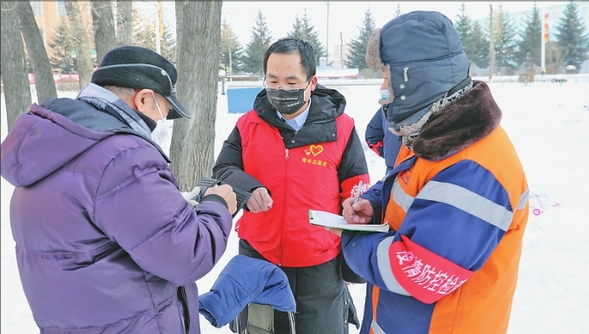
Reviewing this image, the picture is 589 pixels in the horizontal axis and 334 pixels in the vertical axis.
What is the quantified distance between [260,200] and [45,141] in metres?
1.11

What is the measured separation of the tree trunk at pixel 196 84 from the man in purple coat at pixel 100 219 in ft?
10.7

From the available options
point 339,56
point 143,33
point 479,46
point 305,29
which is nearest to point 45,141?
point 305,29

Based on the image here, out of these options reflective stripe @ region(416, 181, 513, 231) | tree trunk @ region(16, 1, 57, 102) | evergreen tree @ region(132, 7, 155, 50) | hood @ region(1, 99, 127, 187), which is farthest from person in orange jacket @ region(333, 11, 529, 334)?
evergreen tree @ region(132, 7, 155, 50)

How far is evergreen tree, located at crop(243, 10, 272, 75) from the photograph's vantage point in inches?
529

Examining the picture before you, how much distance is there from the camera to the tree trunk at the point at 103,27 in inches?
330

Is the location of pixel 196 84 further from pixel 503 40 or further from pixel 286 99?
pixel 503 40

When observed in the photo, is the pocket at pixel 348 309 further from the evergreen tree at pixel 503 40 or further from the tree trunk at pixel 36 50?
the evergreen tree at pixel 503 40

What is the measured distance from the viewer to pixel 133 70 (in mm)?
1581

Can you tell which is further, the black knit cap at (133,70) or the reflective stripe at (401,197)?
the black knit cap at (133,70)

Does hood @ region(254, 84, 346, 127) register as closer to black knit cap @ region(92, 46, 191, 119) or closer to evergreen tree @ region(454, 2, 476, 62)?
black knit cap @ region(92, 46, 191, 119)

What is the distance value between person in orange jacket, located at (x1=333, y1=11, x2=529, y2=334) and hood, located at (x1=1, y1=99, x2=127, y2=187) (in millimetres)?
934

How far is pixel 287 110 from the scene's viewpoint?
2471mm

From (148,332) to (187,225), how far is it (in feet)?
1.36

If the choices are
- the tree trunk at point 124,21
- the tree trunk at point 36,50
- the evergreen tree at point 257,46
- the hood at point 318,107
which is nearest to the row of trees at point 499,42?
the evergreen tree at point 257,46
